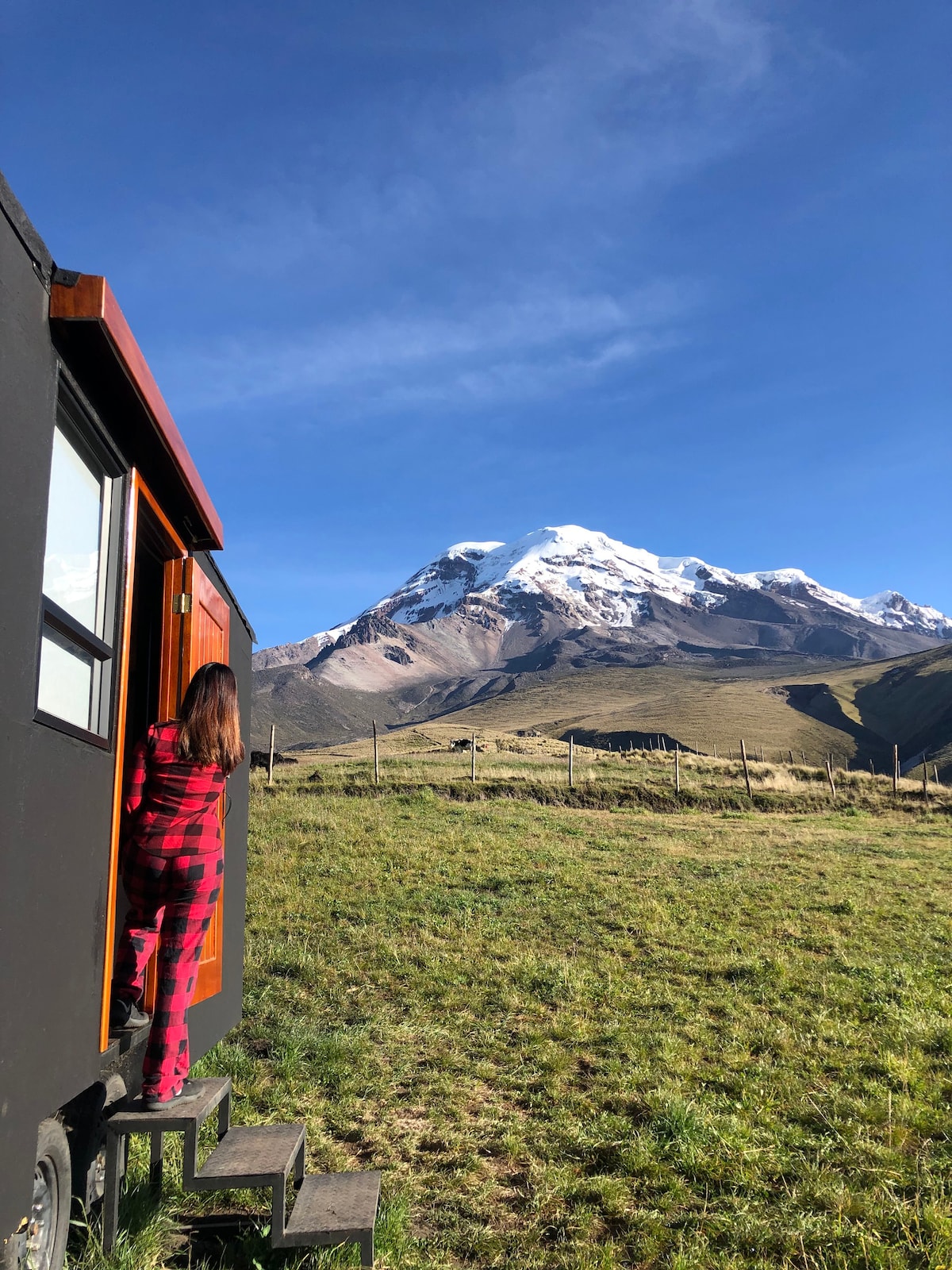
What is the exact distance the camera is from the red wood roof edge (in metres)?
2.81

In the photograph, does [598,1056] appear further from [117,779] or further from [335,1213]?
[117,779]

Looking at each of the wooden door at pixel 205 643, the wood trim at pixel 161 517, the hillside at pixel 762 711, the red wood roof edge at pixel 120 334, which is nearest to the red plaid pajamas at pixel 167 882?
the wooden door at pixel 205 643

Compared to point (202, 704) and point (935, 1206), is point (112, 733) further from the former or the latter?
point (935, 1206)

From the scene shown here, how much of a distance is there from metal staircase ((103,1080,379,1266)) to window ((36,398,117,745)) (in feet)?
5.10

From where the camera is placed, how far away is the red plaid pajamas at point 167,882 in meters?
3.54

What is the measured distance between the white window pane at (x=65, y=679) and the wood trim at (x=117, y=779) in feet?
0.61

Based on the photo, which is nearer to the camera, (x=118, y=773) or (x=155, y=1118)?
(x=155, y=1118)

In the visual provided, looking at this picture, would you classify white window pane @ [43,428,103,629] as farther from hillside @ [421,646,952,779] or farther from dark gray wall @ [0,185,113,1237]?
hillside @ [421,646,952,779]

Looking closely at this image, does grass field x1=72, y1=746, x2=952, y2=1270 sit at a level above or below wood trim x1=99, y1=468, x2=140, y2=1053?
below

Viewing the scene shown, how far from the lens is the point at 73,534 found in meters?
3.20

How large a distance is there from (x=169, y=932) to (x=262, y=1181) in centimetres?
105

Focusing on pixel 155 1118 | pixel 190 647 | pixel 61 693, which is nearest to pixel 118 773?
pixel 61 693

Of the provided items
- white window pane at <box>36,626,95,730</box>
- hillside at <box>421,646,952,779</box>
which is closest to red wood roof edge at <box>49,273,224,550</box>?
white window pane at <box>36,626,95,730</box>

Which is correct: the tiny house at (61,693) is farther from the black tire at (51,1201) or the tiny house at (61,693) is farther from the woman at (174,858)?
the woman at (174,858)
